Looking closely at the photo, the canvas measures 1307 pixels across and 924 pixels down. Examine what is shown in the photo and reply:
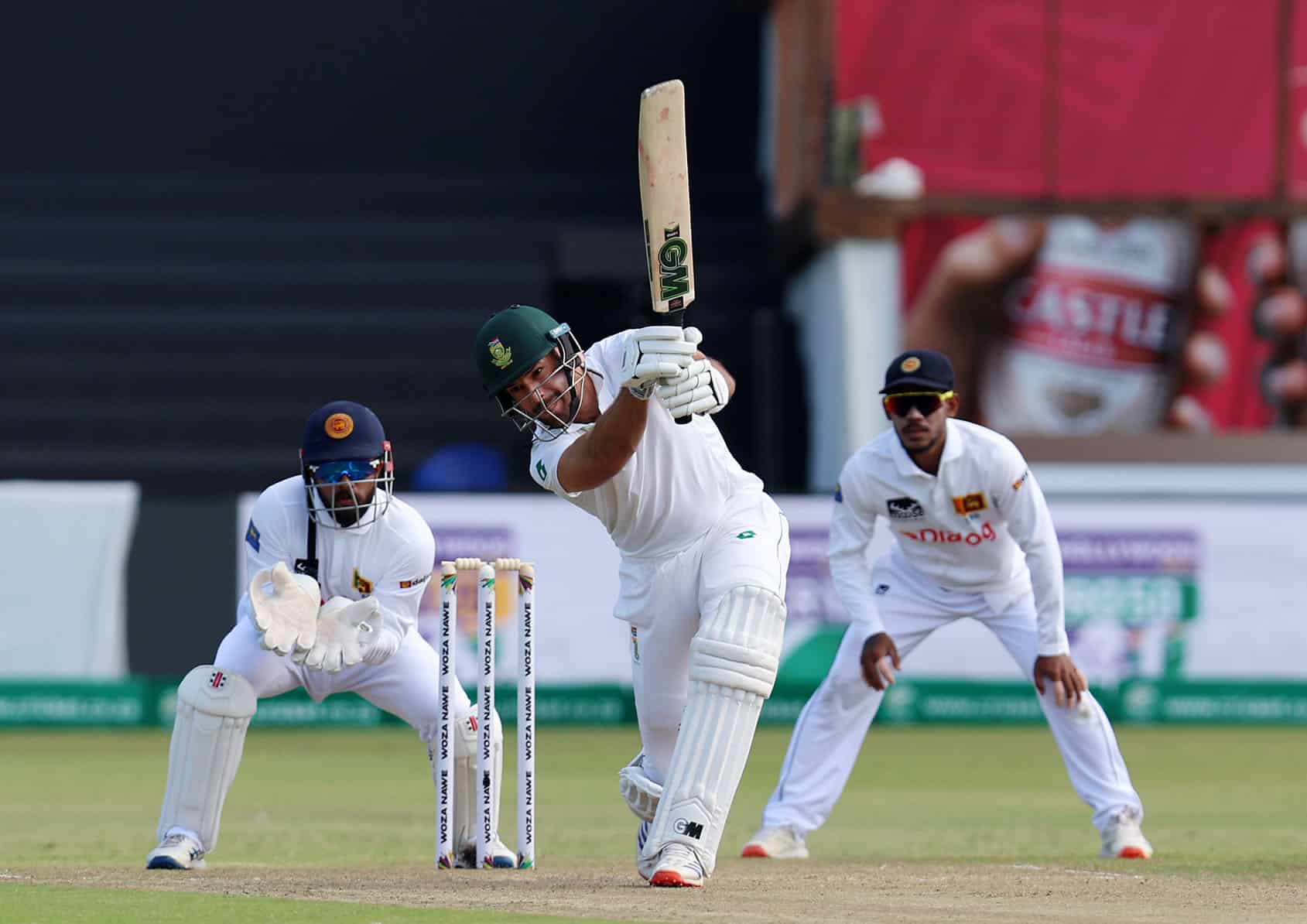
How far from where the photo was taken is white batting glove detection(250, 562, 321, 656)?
20.2ft

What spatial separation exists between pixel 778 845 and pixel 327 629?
1.94 m

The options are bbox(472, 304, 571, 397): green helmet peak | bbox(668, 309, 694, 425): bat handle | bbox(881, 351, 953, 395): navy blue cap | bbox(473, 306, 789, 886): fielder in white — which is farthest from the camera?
bbox(881, 351, 953, 395): navy blue cap

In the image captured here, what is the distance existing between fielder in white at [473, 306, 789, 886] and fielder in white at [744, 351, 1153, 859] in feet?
4.17

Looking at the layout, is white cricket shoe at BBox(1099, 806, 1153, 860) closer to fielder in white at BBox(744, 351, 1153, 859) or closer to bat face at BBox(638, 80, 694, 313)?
fielder in white at BBox(744, 351, 1153, 859)

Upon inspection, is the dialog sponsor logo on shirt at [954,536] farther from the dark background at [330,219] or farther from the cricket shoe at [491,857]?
the dark background at [330,219]

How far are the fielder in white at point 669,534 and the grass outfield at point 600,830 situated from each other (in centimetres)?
31

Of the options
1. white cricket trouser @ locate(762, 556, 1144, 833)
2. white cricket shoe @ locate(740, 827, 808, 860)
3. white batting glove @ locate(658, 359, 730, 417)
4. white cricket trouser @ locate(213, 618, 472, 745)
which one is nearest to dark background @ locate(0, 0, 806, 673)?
white cricket trouser @ locate(762, 556, 1144, 833)

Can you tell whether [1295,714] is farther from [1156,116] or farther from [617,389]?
[617,389]

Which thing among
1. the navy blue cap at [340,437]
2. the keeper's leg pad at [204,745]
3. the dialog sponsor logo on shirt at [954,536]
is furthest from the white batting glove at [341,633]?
the dialog sponsor logo on shirt at [954,536]

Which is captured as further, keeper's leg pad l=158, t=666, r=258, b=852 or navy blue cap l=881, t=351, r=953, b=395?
navy blue cap l=881, t=351, r=953, b=395

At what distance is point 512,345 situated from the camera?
5609mm

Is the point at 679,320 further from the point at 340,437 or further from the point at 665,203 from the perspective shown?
the point at 340,437

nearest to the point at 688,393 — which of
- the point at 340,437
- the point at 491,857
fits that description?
the point at 340,437

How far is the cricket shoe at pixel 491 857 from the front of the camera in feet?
21.4
